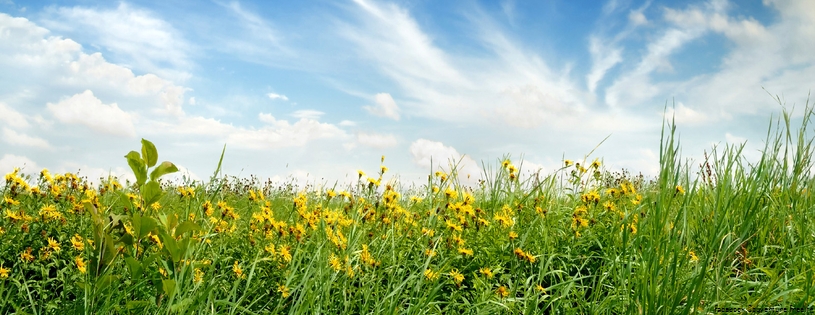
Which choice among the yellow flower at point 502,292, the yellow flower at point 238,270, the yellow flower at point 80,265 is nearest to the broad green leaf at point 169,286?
the yellow flower at point 238,270

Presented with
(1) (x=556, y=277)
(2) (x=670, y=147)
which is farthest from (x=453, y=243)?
(2) (x=670, y=147)

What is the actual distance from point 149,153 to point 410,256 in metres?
1.59

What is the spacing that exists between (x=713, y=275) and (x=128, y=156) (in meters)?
2.80

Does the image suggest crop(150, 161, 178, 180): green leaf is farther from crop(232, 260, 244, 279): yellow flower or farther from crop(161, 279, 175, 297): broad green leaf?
crop(232, 260, 244, 279): yellow flower

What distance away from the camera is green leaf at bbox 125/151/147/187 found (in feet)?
7.61

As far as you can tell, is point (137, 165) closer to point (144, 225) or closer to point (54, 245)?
point (144, 225)

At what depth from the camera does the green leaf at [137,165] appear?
2.32m

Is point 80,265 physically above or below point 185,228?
below

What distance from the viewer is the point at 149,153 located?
2332mm

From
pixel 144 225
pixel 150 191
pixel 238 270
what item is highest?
pixel 150 191

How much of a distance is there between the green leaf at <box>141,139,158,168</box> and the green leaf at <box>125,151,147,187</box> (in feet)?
0.07

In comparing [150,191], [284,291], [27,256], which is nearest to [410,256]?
[284,291]

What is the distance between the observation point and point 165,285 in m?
2.26

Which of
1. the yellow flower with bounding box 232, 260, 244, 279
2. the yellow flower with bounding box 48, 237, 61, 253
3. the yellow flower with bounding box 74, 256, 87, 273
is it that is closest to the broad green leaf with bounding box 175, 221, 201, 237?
the yellow flower with bounding box 232, 260, 244, 279
